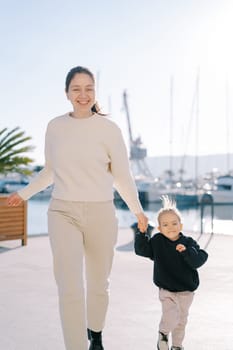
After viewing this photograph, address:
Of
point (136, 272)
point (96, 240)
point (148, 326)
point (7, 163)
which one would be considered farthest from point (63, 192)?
point (7, 163)

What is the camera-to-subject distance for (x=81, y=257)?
275cm

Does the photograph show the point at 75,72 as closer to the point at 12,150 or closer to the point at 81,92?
the point at 81,92

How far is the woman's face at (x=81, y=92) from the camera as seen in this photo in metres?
2.83

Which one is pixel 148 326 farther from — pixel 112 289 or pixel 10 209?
pixel 10 209

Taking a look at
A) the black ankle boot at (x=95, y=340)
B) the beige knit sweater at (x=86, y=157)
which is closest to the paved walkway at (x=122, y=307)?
the black ankle boot at (x=95, y=340)

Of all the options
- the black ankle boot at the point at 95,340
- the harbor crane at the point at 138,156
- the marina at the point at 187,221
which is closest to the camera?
the black ankle boot at the point at 95,340

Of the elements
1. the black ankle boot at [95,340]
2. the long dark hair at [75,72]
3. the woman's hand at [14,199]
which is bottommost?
the black ankle boot at [95,340]

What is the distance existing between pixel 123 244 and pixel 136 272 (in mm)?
2276

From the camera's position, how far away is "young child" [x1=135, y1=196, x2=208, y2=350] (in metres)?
2.83

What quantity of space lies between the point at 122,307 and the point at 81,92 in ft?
6.52

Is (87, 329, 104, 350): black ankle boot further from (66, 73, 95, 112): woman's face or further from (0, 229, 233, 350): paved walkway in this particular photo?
(66, 73, 95, 112): woman's face

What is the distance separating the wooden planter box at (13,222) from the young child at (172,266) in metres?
4.93

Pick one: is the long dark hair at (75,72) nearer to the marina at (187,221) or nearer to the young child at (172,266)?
the young child at (172,266)

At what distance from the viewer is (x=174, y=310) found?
2850mm
